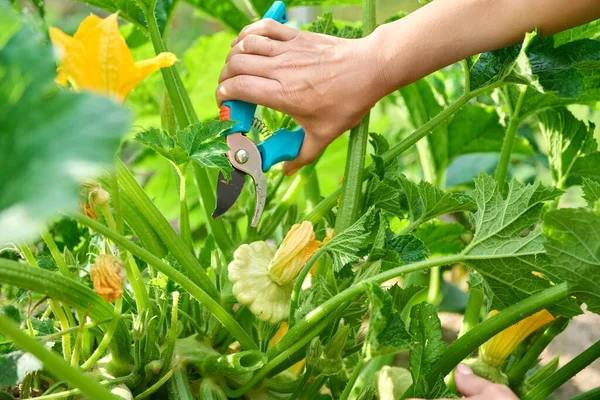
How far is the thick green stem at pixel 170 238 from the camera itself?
101cm

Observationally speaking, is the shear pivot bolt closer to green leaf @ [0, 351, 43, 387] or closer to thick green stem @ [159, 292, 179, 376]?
thick green stem @ [159, 292, 179, 376]

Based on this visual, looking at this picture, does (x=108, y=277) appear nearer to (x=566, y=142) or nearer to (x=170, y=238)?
(x=170, y=238)

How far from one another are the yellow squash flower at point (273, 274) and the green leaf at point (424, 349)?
17 cm

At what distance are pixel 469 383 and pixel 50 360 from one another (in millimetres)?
527

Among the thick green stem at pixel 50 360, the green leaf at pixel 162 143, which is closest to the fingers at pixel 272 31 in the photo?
the green leaf at pixel 162 143

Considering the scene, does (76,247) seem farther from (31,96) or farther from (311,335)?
(31,96)

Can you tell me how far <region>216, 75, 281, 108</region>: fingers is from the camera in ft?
3.23

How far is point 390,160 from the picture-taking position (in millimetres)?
1106

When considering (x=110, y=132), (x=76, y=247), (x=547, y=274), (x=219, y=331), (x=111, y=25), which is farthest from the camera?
(x=76, y=247)

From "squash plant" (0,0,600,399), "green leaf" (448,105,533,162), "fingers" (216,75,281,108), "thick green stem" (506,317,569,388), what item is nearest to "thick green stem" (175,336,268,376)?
"squash plant" (0,0,600,399)

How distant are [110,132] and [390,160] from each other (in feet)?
2.20

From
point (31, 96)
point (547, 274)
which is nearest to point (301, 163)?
point (547, 274)

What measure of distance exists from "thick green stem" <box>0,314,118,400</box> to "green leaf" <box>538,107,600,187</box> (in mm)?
949

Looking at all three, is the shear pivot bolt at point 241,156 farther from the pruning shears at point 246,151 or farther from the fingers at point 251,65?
the fingers at point 251,65
